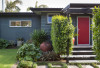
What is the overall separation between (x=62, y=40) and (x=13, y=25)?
7699 millimetres

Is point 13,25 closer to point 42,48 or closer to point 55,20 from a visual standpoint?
point 42,48

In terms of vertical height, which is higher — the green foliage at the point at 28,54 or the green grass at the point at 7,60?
the green foliage at the point at 28,54

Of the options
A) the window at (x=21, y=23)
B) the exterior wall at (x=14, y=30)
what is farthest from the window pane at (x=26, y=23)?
the exterior wall at (x=14, y=30)

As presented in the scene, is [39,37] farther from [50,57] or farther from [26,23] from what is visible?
[26,23]

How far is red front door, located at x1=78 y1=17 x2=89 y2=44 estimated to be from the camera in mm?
9562

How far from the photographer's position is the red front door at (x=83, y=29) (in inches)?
376

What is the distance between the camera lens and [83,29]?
9.59m

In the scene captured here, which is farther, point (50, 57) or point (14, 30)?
point (14, 30)

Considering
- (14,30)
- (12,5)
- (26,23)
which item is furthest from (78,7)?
(12,5)

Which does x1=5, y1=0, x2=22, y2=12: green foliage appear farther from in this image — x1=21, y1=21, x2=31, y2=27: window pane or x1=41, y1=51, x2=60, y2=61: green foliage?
x1=41, y1=51, x2=60, y2=61: green foliage

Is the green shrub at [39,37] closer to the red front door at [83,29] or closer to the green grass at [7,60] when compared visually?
the green grass at [7,60]

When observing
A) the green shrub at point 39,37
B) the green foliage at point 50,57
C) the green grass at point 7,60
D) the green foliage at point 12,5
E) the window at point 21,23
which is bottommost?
the green grass at point 7,60

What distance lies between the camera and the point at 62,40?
607cm

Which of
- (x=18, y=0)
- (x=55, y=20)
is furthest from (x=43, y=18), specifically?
(x=18, y=0)
